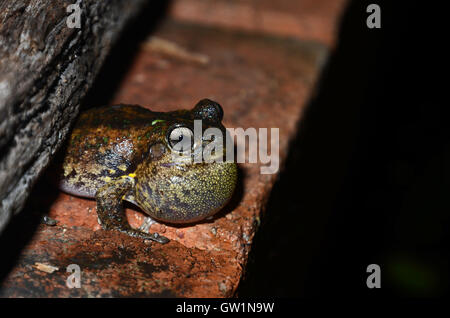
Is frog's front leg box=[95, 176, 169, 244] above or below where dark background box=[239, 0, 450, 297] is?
below

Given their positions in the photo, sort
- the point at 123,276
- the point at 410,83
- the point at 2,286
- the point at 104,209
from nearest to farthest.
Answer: the point at 2,286
the point at 123,276
the point at 104,209
the point at 410,83

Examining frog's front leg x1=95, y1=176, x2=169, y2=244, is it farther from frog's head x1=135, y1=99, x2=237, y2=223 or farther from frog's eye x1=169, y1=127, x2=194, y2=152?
frog's eye x1=169, y1=127, x2=194, y2=152

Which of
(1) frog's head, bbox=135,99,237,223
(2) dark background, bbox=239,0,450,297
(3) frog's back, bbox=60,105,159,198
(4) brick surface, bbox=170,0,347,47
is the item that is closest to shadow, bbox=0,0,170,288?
(3) frog's back, bbox=60,105,159,198

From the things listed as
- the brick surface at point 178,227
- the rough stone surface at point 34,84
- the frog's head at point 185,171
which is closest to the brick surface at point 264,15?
the brick surface at point 178,227

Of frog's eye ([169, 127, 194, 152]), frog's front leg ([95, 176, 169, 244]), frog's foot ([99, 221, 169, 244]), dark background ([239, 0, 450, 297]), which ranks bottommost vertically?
frog's foot ([99, 221, 169, 244])
